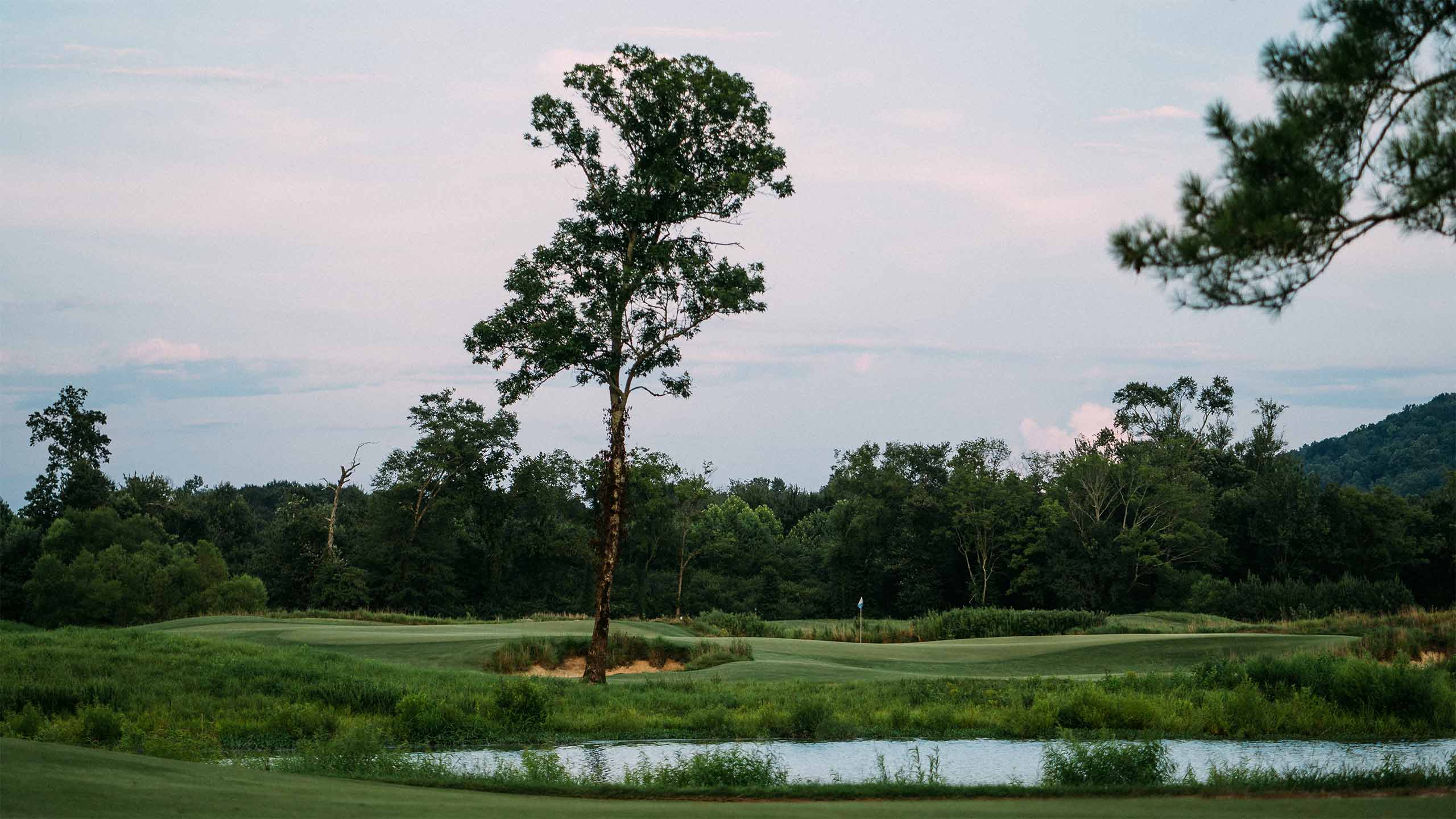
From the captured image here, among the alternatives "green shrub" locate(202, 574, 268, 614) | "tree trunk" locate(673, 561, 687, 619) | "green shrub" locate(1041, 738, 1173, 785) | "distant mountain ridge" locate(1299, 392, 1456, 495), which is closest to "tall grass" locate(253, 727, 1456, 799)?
"green shrub" locate(1041, 738, 1173, 785)

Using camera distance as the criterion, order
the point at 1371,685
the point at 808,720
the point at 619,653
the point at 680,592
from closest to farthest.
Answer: the point at 808,720 < the point at 1371,685 < the point at 619,653 < the point at 680,592

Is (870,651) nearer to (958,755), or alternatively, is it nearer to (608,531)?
(608,531)

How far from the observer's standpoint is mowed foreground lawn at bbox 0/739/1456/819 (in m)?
6.84

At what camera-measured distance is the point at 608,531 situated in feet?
76.5

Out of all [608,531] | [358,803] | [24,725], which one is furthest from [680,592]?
[358,803]

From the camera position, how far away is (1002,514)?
64.8 meters

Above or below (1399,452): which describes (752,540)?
below

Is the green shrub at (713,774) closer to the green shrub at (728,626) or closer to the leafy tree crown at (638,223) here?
the leafy tree crown at (638,223)

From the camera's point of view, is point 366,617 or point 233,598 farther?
point 233,598

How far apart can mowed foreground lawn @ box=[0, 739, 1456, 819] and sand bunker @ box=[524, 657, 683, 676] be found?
1598 centimetres

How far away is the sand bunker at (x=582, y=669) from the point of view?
26453 mm

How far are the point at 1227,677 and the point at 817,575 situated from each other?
58159 mm

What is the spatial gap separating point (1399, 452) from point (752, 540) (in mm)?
61027

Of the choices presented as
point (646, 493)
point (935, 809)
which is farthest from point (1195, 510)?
point (935, 809)
